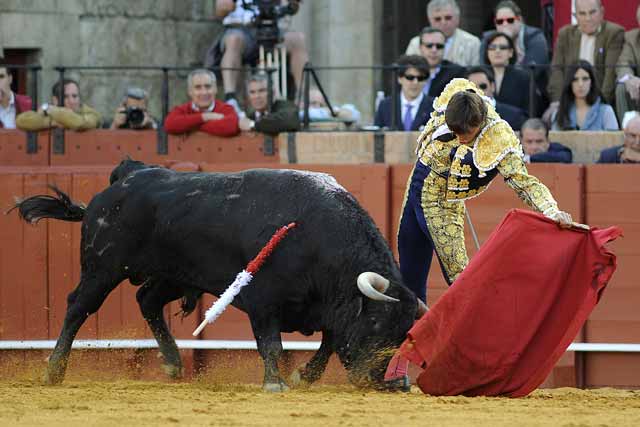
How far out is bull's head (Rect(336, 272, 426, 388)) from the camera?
272 inches

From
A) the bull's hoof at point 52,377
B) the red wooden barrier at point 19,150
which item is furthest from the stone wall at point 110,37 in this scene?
the bull's hoof at point 52,377

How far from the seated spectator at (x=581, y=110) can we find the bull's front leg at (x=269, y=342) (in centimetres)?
287

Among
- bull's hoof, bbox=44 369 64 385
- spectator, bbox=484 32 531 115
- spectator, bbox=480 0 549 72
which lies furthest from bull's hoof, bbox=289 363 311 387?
spectator, bbox=480 0 549 72

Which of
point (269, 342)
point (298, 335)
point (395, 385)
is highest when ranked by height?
point (269, 342)

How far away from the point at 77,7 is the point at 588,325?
5.24 meters

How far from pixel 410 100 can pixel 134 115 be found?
1789 mm

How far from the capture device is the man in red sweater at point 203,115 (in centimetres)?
970

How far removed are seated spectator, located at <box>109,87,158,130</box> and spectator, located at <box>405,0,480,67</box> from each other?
66.2 inches

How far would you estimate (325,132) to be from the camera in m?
9.64

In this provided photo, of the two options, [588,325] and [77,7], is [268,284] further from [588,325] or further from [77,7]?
[77,7]

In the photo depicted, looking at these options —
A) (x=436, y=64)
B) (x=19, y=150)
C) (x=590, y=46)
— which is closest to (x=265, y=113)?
(x=436, y=64)

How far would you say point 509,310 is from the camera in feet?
22.2

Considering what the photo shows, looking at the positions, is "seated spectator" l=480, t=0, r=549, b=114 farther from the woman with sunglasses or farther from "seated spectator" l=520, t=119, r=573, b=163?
"seated spectator" l=520, t=119, r=573, b=163

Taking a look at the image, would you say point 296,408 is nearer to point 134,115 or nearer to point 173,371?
point 173,371
